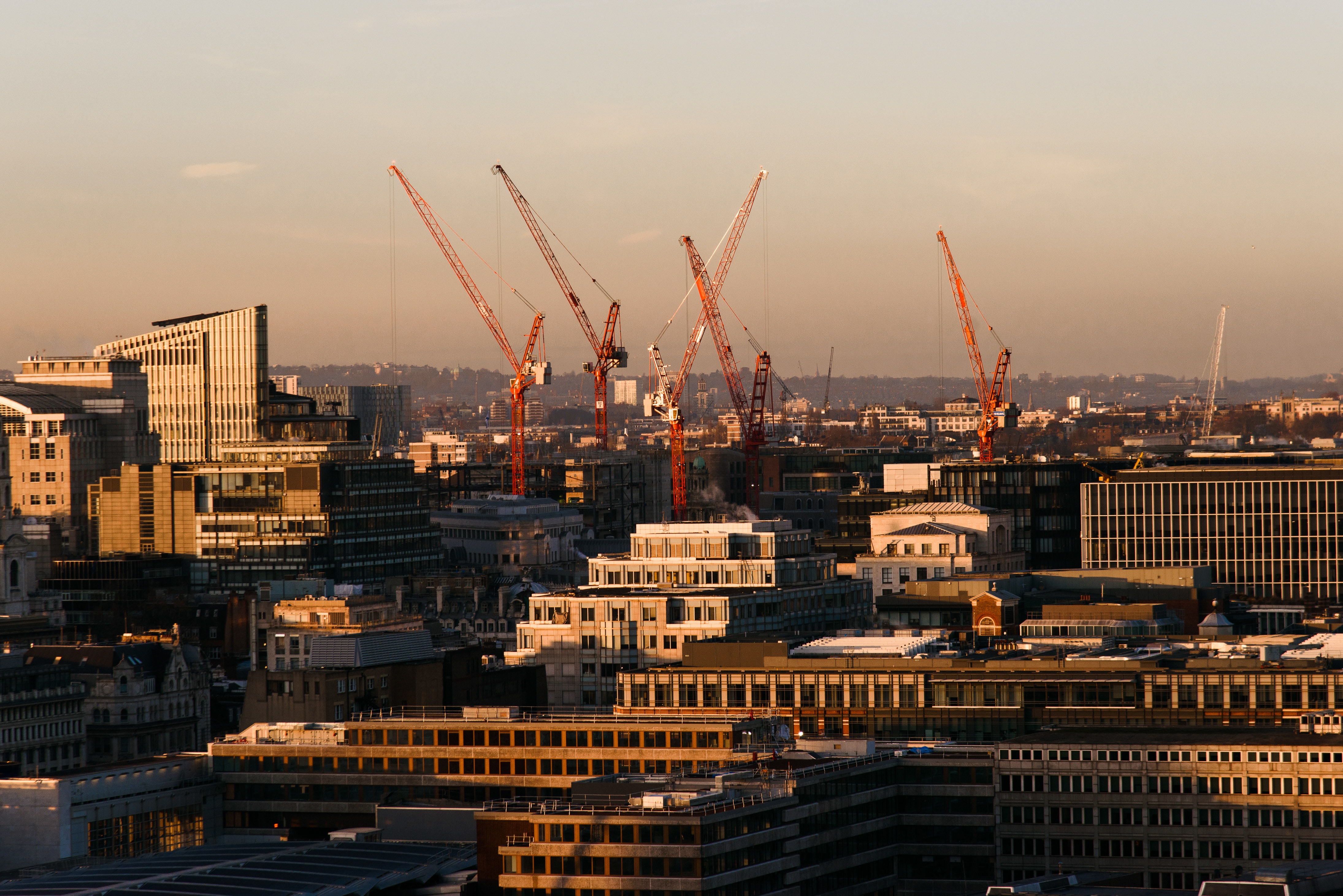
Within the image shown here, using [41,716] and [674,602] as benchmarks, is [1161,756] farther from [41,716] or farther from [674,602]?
[41,716]

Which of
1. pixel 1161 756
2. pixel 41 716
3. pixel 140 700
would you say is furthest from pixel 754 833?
pixel 140 700

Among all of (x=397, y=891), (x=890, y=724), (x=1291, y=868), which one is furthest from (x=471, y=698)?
(x=1291, y=868)

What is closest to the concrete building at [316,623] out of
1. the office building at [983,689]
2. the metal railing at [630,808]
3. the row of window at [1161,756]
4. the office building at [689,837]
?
the office building at [983,689]

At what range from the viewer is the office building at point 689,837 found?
109 metres

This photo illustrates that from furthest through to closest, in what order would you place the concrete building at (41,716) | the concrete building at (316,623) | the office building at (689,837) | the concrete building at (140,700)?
1. the concrete building at (316,623)
2. the concrete building at (140,700)
3. the concrete building at (41,716)
4. the office building at (689,837)

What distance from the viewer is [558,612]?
181750 millimetres

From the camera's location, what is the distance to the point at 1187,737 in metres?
130

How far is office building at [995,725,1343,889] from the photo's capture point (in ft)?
408

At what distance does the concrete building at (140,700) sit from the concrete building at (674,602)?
19874 mm

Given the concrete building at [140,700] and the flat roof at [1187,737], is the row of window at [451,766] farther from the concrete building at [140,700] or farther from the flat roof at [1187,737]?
the concrete building at [140,700]

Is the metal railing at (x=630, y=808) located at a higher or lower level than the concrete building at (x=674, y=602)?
lower

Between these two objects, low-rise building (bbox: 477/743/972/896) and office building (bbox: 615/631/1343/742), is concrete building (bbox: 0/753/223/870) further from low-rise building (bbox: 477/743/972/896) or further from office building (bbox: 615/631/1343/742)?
low-rise building (bbox: 477/743/972/896)

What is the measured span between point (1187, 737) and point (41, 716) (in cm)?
7471

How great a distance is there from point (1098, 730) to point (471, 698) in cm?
4238
